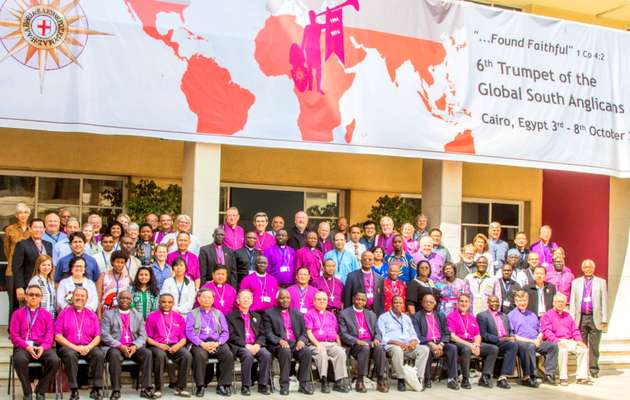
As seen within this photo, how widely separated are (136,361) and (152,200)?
4.26 metres

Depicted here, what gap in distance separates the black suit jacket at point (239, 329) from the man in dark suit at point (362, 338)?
1103 mm

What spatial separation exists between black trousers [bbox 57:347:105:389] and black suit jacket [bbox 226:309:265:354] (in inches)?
65.2

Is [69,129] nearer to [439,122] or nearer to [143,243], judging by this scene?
[143,243]

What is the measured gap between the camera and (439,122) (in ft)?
45.3

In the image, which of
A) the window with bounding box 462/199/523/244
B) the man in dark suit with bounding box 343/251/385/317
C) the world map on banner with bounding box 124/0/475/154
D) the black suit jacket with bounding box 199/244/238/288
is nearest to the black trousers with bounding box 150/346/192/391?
the black suit jacket with bounding box 199/244/238/288

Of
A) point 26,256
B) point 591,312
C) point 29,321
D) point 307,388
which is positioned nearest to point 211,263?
point 307,388

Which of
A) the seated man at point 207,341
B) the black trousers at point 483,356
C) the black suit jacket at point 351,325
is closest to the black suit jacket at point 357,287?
the black suit jacket at point 351,325

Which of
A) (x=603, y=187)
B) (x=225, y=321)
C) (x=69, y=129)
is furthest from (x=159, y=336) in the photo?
(x=603, y=187)

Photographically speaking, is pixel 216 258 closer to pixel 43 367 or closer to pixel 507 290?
pixel 43 367

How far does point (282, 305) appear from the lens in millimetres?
11195

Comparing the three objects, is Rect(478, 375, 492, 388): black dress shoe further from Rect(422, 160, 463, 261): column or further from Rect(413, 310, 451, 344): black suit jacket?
Rect(422, 160, 463, 261): column

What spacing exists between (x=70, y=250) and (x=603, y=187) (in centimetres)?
1034

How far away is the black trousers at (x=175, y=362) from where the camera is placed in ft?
33.7

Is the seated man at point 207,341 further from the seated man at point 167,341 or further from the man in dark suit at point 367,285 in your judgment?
the man in dark suit at point 367,285
